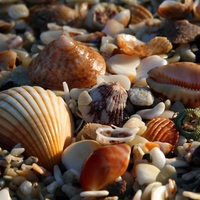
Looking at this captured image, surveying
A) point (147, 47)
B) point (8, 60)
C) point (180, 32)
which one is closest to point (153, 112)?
point (147, 47)

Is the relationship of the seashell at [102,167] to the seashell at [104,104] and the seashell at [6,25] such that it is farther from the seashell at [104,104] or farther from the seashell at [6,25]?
the seashell at [6,25]

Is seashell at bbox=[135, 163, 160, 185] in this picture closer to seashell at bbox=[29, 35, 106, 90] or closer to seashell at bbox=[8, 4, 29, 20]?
seashell at bbox=[29, 35, 106, 90]

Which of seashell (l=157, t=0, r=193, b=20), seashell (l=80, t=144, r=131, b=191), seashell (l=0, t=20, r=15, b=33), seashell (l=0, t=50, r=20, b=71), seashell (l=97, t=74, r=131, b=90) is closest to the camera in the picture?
seashell (l=80, t=144, r=131, b=191)

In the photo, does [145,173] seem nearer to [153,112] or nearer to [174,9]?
[153,112]

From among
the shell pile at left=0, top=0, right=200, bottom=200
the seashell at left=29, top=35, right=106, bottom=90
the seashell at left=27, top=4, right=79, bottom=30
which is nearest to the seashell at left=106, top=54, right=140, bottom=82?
the shell pile at left=0, top=0, right=200, bottom=200

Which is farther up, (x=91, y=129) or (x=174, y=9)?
(x=174, y=9)
